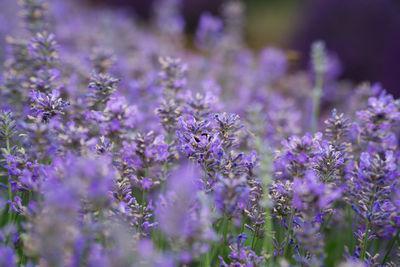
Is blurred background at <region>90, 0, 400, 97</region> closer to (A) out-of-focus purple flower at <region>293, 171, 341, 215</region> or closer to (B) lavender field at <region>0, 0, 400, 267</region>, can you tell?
(B) lavender field at <region>0, 0, 400, 267</region>

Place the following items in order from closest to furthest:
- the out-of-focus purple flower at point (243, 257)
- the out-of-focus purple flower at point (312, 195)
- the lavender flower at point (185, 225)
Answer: the lavender flower at point (185, 225), the out-of-focus purple flower at point (312, 195), the out-of-focus purple flower at point (243, 257)

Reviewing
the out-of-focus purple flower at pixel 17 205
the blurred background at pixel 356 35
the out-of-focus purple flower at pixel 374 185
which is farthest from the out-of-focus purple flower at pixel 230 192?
the blurred background at pixel 356 35

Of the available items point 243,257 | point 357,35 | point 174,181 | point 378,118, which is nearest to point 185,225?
point 174,181

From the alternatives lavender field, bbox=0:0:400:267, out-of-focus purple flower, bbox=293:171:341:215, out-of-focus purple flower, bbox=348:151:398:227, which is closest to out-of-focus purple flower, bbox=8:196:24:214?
lavender field, bbox=0:0:400:267

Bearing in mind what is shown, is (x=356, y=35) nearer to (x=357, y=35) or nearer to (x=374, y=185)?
(x=357, y=35)

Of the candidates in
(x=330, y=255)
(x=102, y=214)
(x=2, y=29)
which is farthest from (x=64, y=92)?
(x=2, y=29)

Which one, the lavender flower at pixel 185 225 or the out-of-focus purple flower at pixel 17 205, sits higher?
the lavender flower at pixel 185 225

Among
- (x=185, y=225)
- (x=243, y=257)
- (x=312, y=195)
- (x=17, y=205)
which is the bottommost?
(x=17, y=205)

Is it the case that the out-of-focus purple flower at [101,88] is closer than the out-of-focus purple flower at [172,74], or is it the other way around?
the out-of-focus purple flower at [101,88]

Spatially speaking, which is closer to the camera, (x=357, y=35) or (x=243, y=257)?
(x=243, y=257)

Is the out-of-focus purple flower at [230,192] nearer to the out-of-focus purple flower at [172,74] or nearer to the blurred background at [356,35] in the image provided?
the out-of-focus purple flower at [172,74]

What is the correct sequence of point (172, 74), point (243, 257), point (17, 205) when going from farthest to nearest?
point (172, 74) < point (17, 205) < point (243, 257)

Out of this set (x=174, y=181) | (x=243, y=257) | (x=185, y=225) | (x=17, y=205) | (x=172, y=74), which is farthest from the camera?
(x=172, y=74)
